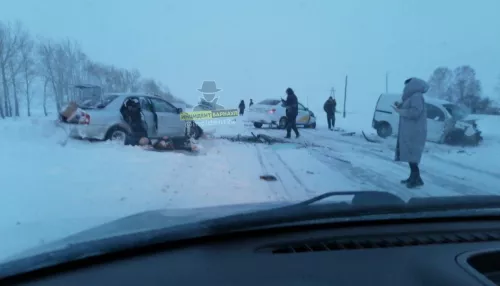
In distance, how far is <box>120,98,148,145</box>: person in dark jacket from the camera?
9312 mm

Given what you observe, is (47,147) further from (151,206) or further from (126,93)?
(151,206)

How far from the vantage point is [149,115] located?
9.56 m

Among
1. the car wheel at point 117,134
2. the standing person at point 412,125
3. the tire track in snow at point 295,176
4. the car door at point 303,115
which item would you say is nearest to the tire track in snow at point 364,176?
the standing person at point 412,125

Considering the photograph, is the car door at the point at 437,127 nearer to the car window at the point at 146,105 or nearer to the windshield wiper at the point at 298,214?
the car window at the point at 146,105

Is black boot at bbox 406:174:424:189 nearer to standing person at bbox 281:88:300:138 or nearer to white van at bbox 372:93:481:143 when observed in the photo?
white van at bbox 372:93:481:143

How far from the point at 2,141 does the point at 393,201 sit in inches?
360

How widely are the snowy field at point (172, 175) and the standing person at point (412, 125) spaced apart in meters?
0.45

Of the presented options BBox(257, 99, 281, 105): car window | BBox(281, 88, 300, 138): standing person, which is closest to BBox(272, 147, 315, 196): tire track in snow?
BBox(281, 88, 300, 138): standing person

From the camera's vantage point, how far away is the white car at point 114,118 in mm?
8898

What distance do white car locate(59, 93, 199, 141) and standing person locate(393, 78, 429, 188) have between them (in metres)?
5.31

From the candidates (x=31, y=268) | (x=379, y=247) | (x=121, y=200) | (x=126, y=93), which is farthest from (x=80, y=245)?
(x=126, y=93)

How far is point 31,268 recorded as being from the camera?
1470mm

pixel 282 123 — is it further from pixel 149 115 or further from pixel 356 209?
pixel 356 209

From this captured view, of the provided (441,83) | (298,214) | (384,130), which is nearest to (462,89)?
(441,83)
